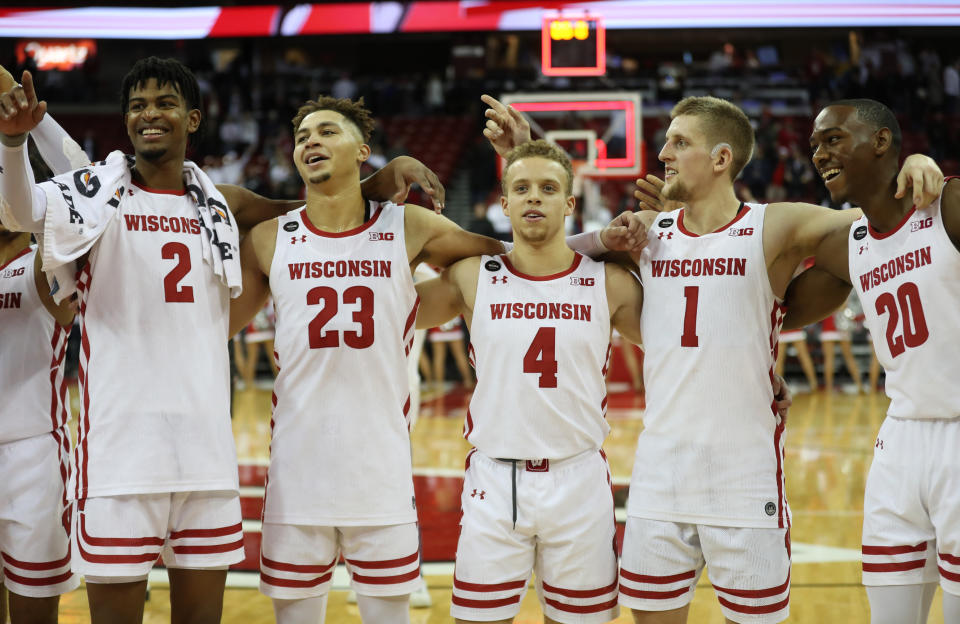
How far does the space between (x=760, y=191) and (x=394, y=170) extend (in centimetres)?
1677

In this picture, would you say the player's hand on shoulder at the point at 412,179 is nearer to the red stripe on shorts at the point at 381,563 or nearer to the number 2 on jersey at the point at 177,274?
the number 2 on jersey at the point at 177,274

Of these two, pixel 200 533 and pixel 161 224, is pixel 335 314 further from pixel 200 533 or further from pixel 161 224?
pixel 200 533

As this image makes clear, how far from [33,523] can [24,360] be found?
2.41 feet

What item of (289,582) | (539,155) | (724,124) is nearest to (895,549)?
(724,124)

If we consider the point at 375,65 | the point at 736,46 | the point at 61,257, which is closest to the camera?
the point at 61,257

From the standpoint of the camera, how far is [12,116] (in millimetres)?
3393

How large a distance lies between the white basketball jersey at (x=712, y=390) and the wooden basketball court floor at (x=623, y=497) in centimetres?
192

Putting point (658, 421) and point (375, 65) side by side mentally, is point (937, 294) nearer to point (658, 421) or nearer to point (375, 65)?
point (658, 421)

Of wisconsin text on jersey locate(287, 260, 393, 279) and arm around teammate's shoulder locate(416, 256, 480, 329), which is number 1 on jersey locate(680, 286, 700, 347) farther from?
wisconsin text on jersey locate(287, 260, 393, 279)

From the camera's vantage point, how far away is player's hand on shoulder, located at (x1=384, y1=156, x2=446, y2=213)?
14.1 feet

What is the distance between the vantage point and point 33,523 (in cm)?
436

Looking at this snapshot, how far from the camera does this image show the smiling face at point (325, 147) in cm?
428

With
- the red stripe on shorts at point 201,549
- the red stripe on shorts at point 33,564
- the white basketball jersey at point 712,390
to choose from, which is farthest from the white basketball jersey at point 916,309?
the red stripe on shorts at point 33,564

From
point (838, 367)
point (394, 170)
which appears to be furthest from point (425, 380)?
point (394, 170)
